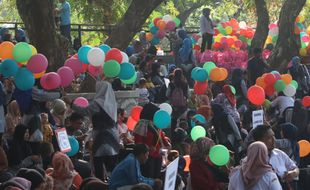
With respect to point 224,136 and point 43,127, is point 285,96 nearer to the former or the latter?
point 224,136

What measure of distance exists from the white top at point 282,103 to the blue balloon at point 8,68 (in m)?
5.40

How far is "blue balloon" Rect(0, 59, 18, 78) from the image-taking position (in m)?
10.9

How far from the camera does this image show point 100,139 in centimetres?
1093

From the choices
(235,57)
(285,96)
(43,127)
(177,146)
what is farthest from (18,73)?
(235,57)

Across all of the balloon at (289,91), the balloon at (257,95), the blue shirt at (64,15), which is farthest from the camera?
the blue shirt at (64,15)

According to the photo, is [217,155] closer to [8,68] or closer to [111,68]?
[111,68]

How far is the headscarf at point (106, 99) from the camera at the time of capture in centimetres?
1107

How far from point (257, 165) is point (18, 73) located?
14.1 ft

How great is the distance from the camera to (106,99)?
11117 millimetres

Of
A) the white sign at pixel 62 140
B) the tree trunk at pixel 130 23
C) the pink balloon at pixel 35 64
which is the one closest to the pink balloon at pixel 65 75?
the pink balloon at pixel 35 64

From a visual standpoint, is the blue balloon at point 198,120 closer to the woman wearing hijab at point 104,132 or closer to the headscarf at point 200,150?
the woman wearing hijab at point 104,132

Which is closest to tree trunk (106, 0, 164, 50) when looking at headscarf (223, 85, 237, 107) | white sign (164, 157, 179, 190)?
headscarf (223, 85, 237, 107)

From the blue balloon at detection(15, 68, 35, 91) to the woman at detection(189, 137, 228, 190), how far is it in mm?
2870

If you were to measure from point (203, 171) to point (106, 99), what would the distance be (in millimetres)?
2654
